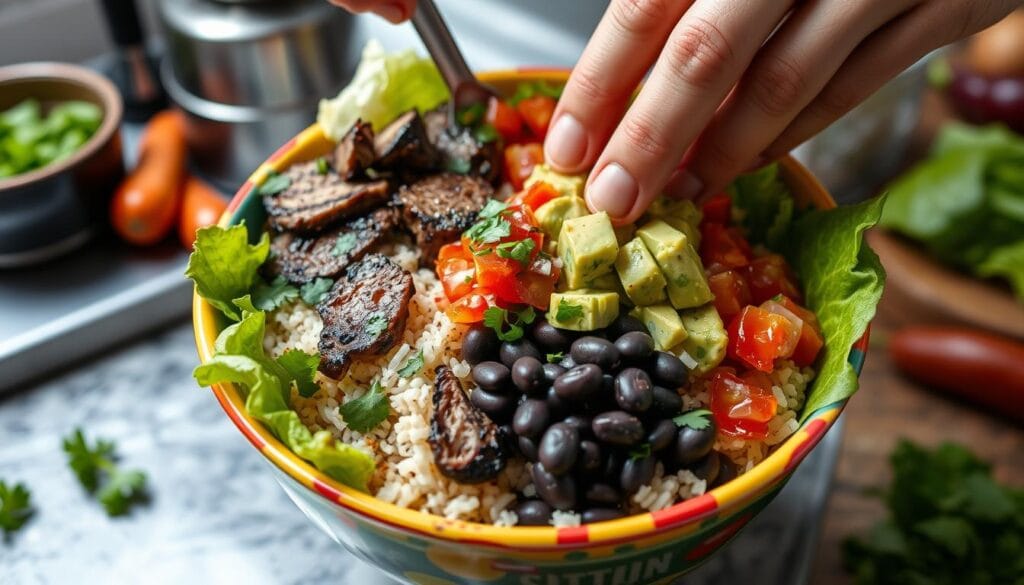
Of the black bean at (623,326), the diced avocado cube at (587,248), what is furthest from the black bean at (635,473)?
the diced avocado cube at (587,248)

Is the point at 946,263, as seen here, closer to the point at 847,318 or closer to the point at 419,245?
the point at 847,318

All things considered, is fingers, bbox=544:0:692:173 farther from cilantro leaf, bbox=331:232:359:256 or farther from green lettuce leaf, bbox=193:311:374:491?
green lettuce leaf, bbox=193:311:374:491

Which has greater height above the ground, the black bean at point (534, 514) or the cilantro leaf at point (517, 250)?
the cilantro leaf at point (517, 250)

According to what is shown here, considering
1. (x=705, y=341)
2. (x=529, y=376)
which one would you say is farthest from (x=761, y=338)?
(x=529, y=376)

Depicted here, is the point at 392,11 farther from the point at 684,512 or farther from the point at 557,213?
the point at 684,512

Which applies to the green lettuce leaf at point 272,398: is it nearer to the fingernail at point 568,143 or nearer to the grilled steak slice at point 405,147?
the grilled steak slice at point 405,147

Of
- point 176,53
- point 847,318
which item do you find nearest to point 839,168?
point 847,318
